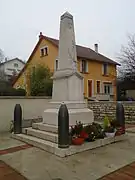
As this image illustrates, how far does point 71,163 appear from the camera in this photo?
423 centimetres

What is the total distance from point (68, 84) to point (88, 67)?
63.7 feet

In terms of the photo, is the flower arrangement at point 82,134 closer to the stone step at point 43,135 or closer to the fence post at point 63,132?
the fence post at point 63,132

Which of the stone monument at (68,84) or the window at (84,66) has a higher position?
the window at (84,66)

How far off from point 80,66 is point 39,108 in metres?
15.2

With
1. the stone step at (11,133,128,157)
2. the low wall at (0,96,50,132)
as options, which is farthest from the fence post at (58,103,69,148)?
the low wall at (0,96,50,132)

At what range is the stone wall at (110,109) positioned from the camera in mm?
11273

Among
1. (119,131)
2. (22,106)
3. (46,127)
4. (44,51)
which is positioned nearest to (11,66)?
(44,51)

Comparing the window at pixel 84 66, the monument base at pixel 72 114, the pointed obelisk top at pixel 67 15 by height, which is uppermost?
the window at pixel 84 66

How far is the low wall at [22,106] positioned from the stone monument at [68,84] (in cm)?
284

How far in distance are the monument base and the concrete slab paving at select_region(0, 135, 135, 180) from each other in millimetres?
1254

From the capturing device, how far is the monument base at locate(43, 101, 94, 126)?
6.25 metres

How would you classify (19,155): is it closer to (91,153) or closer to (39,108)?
(91,153)

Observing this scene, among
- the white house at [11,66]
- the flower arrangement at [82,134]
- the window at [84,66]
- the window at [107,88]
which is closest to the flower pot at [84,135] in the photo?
the flower arrangement at [82,134]

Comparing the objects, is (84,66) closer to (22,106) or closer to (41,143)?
(22,106)
